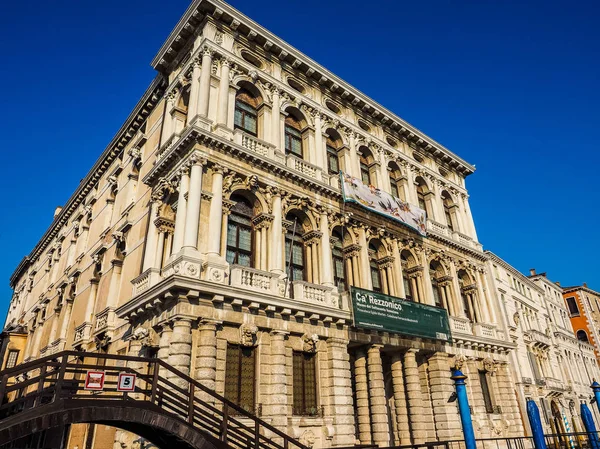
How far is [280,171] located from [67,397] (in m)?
12.6

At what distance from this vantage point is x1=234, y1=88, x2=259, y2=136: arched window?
1958 centimetres

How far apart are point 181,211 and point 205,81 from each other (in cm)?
617

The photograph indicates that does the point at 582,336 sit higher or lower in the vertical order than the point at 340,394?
higher

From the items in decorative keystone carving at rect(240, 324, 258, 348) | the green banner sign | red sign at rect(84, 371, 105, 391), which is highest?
the green banner sign

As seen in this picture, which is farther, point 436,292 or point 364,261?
point 436,292

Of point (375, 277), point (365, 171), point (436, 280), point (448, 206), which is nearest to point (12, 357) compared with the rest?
point (375, 277)

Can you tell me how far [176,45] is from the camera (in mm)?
21531

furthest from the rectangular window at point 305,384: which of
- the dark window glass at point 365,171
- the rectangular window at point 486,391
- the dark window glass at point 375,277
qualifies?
the rectangular window at point 486,391

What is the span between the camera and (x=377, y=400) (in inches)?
703

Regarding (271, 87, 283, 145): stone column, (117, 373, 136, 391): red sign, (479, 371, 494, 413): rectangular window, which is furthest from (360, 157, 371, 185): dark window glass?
(117, 373, 136, 391): red sign

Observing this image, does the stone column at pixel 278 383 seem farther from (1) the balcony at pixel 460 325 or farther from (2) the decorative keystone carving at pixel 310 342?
(1) the balcony at pixel 460 325

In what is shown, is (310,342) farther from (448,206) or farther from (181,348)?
(448,206)

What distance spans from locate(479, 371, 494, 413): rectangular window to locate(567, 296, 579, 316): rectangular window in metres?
44.9

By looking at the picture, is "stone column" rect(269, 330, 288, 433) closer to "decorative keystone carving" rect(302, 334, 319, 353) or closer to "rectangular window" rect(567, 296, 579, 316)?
"decorative keystone carving" rect(302, 334, 319, 353)
